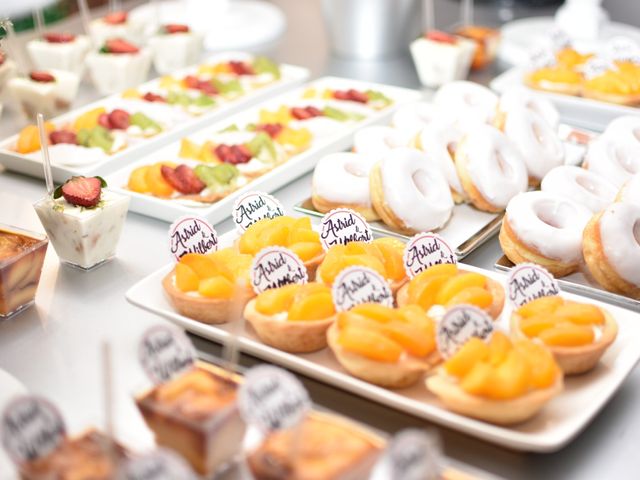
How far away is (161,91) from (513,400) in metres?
2.05

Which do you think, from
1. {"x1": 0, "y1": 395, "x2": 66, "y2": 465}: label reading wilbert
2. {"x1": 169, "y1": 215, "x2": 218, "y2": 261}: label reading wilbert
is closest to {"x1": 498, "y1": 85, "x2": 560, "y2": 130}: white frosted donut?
{"x1": 169, "y1": 215, "x2": 218, "y2": 261}: label reading wilbert

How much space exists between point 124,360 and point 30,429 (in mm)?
507

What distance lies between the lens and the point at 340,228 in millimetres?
1886

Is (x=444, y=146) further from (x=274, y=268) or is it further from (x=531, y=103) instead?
(x=274, y=268)

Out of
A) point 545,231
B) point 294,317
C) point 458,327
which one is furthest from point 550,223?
point 294,317

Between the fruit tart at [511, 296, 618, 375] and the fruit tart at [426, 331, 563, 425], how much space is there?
77mm

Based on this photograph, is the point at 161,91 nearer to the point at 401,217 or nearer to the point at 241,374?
the point at 401,217

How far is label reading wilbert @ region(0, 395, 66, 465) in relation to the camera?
1.20 m

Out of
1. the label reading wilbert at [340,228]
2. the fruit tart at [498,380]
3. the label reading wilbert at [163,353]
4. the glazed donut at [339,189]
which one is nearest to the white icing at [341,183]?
the glazed donut at [339,189]

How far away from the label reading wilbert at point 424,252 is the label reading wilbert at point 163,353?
0.56 m

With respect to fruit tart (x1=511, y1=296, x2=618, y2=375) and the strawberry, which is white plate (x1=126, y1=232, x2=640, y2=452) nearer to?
fruit tart (x1=511, y1=296, x2=618, y2=375)

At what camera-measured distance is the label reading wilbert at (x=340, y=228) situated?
74.2 inches

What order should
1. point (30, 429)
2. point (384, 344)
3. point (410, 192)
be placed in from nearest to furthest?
point (30, 429)
point (384, 344)
point (410, 192)

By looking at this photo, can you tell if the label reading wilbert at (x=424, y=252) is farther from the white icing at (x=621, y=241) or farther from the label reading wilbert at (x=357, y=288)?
the white icing at (x=621, y=241)
